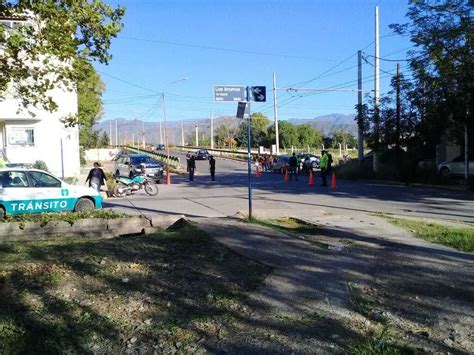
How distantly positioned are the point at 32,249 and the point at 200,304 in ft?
10.2

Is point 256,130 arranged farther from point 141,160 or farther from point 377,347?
point 377,347

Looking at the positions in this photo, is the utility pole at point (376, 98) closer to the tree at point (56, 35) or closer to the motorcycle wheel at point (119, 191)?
the motorcycle wheel at point (119, 191)

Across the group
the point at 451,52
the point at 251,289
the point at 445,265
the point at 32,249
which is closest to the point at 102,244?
the point at 32,249

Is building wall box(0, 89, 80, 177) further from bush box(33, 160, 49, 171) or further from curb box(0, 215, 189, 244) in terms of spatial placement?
curb box(0, 215, 189, 244)

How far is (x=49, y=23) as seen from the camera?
582cm

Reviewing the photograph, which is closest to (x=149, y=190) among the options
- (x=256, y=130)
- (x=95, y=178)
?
(x=95, y=178)

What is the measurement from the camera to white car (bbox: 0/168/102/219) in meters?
12.7

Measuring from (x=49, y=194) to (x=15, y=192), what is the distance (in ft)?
2.74

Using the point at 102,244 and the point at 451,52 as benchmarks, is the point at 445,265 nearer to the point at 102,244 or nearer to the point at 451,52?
the point at 102,244

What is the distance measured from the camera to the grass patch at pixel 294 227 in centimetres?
938

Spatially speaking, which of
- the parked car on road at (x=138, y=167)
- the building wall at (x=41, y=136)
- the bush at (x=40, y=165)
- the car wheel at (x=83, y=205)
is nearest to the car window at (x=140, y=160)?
the parked car on road at (x=138, y=167)

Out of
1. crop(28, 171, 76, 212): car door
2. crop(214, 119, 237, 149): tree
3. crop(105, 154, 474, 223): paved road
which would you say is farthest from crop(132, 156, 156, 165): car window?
crop(214, 119, 237, 149): tree

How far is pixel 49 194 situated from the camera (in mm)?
13328

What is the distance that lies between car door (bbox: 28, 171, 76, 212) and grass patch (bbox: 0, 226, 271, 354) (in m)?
6.14
